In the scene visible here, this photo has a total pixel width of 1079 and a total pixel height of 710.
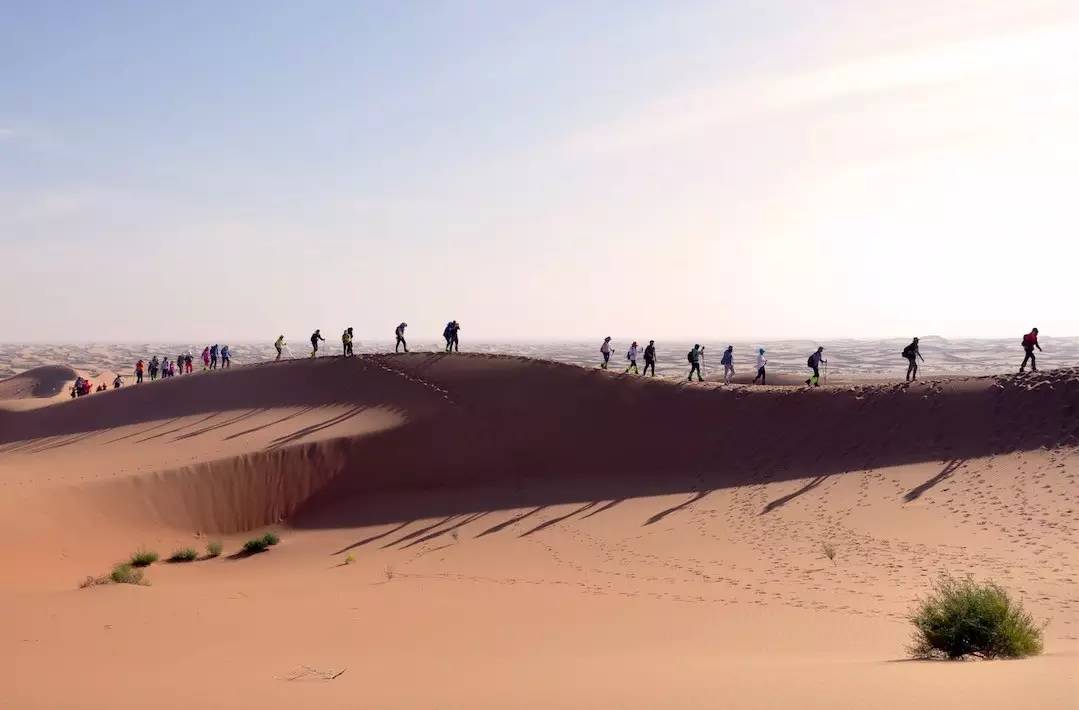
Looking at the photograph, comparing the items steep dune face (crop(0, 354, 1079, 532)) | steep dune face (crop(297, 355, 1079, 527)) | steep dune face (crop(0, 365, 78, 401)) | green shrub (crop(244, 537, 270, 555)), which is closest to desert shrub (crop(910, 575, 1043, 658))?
steep dune face (crop(0, 354, 1079, 532))

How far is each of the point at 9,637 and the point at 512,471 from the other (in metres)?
16.4

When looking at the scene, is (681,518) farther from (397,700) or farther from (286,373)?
(286,373)

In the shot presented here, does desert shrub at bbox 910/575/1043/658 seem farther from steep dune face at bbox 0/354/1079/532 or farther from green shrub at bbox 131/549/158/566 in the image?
green shrub at bbox 131/549/158/566

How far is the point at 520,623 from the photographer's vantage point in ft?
36.0

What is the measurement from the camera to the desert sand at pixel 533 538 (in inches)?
275

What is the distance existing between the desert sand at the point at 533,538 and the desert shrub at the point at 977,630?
2.74 ft

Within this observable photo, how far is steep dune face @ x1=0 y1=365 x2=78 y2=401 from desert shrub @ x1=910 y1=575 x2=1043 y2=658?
74.5 metres

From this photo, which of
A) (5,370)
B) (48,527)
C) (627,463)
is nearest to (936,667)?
(627,463)

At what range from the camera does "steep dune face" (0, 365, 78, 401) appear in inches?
2638

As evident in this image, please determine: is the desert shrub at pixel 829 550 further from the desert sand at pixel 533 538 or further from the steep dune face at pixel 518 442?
the steep dune face at pixel 518 442

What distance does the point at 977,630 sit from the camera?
767 cm

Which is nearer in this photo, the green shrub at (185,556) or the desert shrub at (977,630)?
the desert shrub at (977,630)

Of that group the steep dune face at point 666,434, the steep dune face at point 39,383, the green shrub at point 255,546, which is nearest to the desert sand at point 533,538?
the steep dune face at point 666,434

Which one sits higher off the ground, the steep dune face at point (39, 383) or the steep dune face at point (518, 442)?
the steep dune face at point (518, 442)
